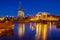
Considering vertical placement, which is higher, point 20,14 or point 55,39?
point 20,14

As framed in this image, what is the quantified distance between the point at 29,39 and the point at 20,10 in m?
42.0

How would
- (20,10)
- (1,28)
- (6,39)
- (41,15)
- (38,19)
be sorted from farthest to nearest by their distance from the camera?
(20,10), (41,15), (38,19), (1,28), (6,39)

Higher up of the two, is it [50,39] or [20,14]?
[20,14]

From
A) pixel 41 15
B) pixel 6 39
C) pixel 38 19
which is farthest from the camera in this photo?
pixel 41 15

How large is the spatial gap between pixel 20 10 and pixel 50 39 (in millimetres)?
41614

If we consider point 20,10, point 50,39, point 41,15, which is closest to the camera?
point 50,39

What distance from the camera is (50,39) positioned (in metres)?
14.0

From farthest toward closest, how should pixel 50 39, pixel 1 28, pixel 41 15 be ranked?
pixel 41 15 < pixel 1 28 < pixel 50 39

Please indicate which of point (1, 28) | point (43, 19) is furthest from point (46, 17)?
point (1, 28)

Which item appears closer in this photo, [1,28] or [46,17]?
[1,28]

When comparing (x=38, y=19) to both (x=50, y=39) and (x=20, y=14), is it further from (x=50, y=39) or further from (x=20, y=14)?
(x=50, y=39)

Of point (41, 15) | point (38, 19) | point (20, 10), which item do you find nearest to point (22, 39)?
point (38, 19)

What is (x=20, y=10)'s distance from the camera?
55.3 m

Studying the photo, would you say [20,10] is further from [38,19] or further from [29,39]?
[29,39]
